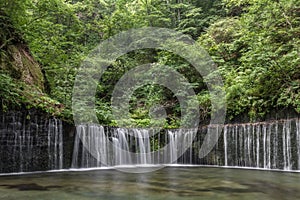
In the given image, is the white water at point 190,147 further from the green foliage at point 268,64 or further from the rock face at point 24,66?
the rock face at point 24,66

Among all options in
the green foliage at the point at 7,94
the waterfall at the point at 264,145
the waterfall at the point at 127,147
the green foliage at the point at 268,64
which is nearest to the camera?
the green foliage at the point at 7,94

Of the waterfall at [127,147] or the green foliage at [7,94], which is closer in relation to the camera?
the green foliage at [7,94]

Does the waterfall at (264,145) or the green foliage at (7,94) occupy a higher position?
the green foliage at (7,94)

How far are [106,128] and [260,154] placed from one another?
5.28 m

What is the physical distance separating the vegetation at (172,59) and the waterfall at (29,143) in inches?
19.2

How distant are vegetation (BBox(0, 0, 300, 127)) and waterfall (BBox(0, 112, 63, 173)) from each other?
0.49 m

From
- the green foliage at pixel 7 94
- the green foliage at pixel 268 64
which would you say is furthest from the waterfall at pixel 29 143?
the green foliage at pixel 268 64

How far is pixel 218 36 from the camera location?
1670 cm

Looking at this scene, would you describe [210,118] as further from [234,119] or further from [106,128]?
[106,128]

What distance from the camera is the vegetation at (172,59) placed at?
9172 millimetres

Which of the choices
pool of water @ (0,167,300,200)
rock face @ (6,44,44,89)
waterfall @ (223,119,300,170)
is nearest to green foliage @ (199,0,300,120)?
waterfall @ (223,119,300,170)

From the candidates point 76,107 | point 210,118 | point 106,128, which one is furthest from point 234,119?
point 76,107

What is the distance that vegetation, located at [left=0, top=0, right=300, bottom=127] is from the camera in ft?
30.1

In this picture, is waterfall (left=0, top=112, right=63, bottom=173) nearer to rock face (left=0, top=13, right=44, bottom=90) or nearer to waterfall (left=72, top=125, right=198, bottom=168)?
waterfall (left=72, top=125, right=198, bottom=168)
